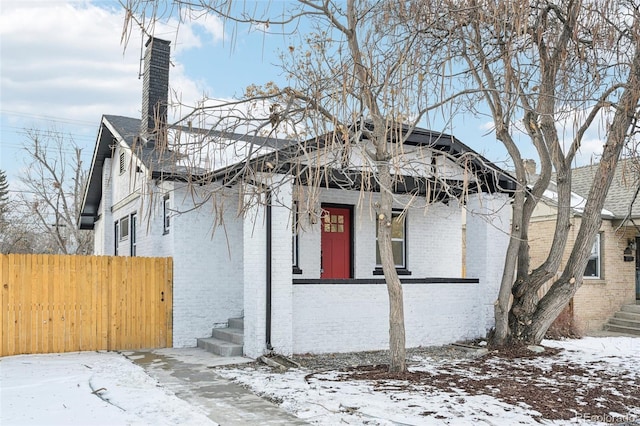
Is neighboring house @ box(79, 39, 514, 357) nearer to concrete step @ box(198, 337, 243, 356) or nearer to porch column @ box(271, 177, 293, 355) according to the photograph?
porch column @ box(271, 177, 293, 355)

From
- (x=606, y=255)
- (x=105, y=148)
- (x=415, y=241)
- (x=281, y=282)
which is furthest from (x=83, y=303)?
(x=606, y=255)

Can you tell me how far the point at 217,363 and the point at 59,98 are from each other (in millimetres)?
18902

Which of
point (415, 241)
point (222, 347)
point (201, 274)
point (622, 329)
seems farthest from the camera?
point (622, 329)

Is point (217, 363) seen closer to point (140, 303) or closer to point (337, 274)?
point (140, 303)

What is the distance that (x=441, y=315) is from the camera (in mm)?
11602

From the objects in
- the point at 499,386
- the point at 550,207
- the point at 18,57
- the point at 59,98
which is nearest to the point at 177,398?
the point at 499,386

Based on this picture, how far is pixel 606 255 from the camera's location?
16828 mm

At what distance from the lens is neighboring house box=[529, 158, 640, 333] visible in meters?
16.2

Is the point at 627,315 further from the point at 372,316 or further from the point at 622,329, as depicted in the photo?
the point at 372,316

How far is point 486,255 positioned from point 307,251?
3726mm

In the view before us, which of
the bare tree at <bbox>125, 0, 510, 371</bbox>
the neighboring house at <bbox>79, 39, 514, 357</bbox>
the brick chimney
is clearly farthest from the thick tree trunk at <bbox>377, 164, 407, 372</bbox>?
the brick chimney

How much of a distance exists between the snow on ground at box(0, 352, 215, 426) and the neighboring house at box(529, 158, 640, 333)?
40.5 feet

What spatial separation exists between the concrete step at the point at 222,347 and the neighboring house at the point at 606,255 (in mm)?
10123

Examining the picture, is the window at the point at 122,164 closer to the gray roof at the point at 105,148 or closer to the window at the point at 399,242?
the gray roof at the point at 105,148
